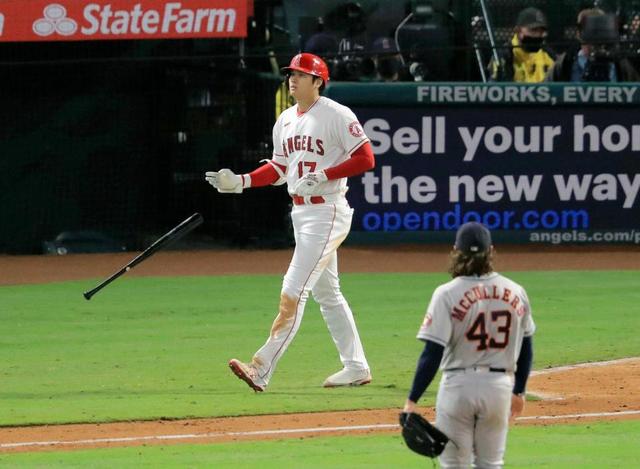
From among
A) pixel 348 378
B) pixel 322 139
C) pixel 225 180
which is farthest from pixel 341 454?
pixel 225 180

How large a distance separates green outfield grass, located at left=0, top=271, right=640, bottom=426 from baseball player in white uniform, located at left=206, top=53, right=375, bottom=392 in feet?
0.84

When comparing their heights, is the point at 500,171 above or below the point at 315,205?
below

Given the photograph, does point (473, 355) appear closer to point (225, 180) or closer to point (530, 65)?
A: point (225, 180)

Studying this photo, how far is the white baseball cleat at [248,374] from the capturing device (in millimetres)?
10055

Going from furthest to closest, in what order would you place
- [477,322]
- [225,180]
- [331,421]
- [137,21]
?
[137,21] < [225,180] < [331,421] < [477,322]

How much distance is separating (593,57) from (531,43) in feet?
2.61

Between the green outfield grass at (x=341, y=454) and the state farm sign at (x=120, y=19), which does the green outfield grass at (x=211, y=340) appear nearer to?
the green outfield grass at (x=341, y=454)

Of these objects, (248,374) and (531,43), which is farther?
(531,43)

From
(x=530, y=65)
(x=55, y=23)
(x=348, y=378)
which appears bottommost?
(x=348, y=378)

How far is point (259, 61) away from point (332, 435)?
36.0 feet

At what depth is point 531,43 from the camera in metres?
19.5

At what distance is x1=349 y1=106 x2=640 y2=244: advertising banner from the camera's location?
18828mm

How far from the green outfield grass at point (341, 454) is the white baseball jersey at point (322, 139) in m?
2.15

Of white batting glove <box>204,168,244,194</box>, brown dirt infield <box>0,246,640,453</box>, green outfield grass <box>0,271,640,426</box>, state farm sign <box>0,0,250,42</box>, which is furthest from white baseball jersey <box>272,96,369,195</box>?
state farm sign <box>0,0,250,42</box>
